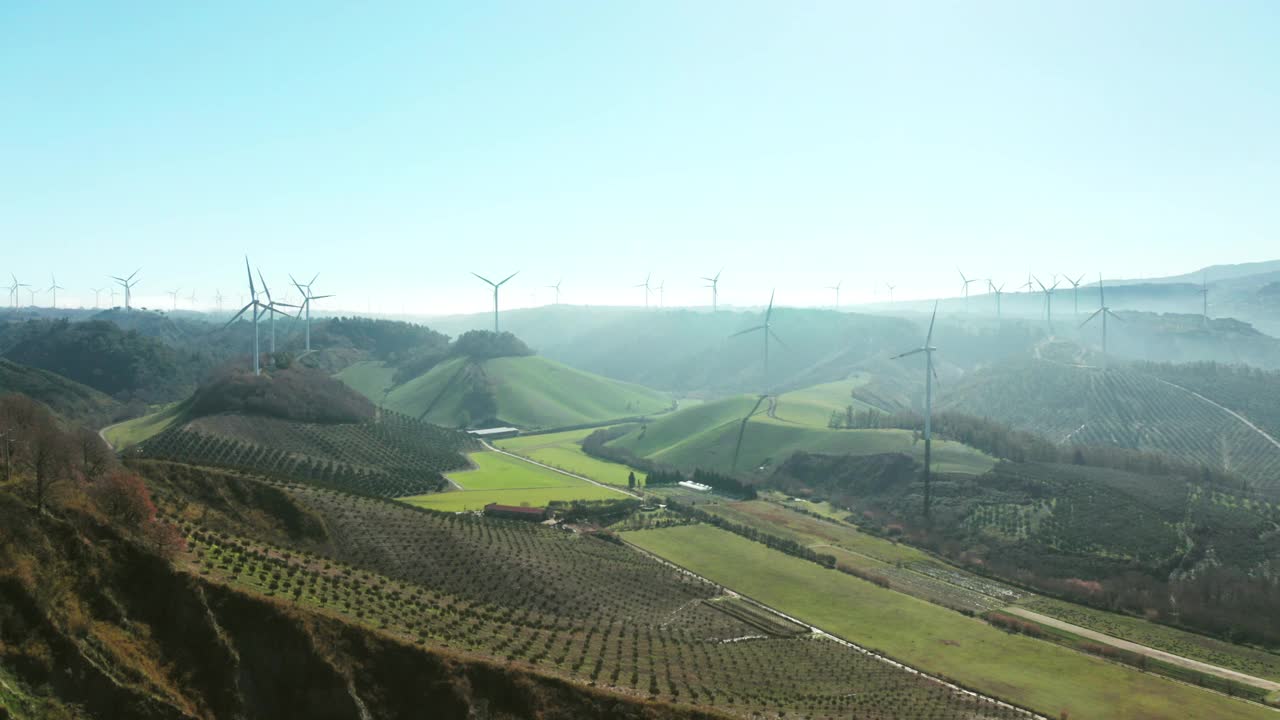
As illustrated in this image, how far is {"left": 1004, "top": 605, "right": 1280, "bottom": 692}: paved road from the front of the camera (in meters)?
58.0

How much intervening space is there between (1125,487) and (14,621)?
11012cm

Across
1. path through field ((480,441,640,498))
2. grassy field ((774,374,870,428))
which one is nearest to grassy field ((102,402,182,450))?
path through field ((480,441,640,498))

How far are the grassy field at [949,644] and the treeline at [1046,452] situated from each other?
55.6 metres

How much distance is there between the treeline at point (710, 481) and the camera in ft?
395

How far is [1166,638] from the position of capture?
6769 centimetres

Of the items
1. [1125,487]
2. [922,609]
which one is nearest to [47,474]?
[922,609]

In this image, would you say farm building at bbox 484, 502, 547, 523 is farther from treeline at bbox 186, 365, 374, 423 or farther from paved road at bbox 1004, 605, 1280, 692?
paved road at bbox 1004, 605, 1280, 692

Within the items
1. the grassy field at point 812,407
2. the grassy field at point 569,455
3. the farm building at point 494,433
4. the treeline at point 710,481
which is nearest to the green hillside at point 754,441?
the grassy field at point 812,407

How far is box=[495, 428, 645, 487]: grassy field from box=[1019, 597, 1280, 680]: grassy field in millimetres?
63307

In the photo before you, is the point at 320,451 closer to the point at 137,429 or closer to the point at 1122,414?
the point at 137,429

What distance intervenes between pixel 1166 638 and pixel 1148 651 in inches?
214

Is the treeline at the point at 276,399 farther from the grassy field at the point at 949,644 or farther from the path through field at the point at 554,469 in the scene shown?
the grassy field at the point at 949,644

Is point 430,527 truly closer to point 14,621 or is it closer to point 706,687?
point 706,687

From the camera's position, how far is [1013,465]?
11462cm
